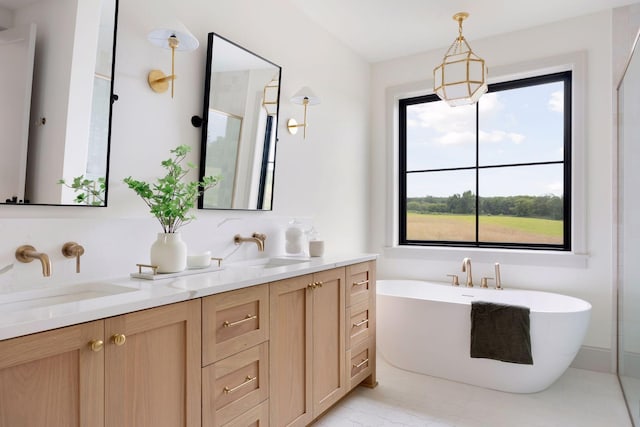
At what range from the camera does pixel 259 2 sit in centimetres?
253

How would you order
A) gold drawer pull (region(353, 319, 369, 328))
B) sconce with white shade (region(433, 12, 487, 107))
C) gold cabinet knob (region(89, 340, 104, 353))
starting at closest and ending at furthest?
gold cabinet knob (region(89, 340, 104, 353)), gold drawer pull (region(353, 319, 369, 328)), sconce with white shade (region(433, 12, 487, 107))

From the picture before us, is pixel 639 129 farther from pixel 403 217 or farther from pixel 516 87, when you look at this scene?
pixel 403 217

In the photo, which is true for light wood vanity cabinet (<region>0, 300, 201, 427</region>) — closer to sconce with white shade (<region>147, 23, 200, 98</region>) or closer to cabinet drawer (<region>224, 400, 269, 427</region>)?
cabinet drawer (<region>224, 400, 269, 427</region>)

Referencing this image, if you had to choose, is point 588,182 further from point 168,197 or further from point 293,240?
point 168,197

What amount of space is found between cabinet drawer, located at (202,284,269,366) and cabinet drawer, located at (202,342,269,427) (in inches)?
1.4

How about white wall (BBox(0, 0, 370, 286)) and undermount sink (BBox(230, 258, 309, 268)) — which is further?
undermount sink (BBox(230, 258, 309, 268))

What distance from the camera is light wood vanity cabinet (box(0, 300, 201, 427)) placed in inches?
37.7

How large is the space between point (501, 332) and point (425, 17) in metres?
2.25

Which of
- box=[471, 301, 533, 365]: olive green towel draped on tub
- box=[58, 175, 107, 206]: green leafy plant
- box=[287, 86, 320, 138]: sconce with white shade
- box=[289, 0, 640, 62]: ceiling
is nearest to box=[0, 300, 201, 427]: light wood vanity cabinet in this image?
box=[58, 175, 107, 206]: green leafy plant

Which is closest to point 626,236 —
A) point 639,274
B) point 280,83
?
point 639,274

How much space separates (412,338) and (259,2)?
8.02 feet

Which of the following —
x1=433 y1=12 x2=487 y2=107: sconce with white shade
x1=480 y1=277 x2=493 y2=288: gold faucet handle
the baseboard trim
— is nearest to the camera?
x1=433 y1=12 x2=487 y2=107: sconce with white shade

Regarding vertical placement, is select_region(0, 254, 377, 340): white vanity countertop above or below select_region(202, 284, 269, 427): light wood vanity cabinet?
above

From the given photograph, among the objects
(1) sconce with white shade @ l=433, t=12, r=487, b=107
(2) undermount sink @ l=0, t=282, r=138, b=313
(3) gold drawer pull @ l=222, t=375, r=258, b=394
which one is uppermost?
(1) sconce with white shade @ l=433, t=12, r=487, b=107
